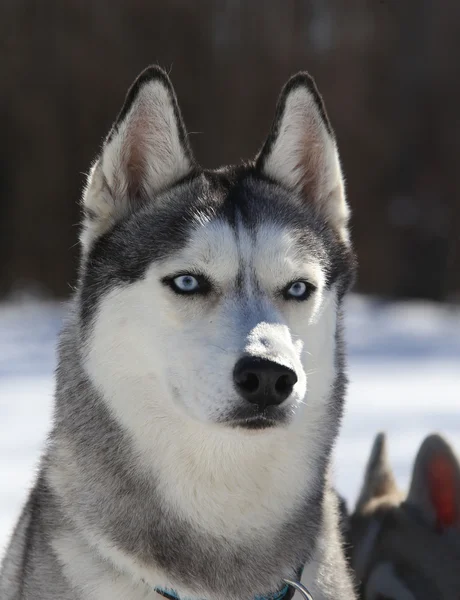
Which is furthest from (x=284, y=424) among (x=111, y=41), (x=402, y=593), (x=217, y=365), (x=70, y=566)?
(x=111, y=41)

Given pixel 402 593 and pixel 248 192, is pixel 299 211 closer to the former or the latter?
pixel 248 192

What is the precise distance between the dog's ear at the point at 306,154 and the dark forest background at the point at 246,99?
25.4ft

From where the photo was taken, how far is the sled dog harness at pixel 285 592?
207 cm

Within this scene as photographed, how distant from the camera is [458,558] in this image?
2770 millimetres

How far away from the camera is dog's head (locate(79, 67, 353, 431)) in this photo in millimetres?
2012

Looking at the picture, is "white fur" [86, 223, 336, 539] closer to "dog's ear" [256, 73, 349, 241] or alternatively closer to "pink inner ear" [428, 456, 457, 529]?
"dog's ear" [256, 73, 349, 241]

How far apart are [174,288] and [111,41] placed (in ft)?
29.8

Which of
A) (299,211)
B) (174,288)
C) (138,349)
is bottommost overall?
(138,349)

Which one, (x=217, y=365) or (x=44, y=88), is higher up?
(x=44, y=88)

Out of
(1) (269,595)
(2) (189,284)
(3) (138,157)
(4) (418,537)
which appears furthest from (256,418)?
(4) (418,537)

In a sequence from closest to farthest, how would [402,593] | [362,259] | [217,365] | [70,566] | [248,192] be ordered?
[217,365] → [70,566] → [248,192] → [402,593] → [362,259]

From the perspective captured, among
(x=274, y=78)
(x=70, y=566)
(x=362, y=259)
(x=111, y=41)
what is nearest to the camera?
(x=70, y=566)

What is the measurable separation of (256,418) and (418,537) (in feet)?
3.74

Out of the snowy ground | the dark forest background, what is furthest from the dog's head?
the dark forest background
